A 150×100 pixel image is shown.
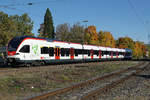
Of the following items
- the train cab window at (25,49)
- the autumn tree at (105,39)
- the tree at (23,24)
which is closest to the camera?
the train cab window at (25,49)

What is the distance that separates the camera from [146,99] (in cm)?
792

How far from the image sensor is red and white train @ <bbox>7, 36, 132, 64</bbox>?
19734 mm

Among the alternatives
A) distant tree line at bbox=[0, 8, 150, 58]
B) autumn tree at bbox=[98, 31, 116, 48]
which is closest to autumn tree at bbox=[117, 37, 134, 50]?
distant tree line at bbox=[0, 8, 150, 58]

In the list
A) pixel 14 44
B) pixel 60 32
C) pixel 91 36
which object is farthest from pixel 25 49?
pixel 60 32

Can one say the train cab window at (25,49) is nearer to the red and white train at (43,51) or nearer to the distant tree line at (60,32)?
the red and white train at (43,51)

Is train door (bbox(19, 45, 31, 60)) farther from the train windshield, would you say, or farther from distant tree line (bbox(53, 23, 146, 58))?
distant tree line (bbox(53, 23, 146, 58))

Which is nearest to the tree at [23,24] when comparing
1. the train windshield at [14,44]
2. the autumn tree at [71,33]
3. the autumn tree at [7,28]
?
the autumn tree at [7,28]

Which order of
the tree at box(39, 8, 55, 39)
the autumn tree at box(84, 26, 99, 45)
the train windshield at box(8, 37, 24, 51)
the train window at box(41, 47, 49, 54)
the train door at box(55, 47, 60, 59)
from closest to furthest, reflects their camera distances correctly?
the train windshield at box(8, 37, 24, 51) → the train window at box(41, 47, 49, 54) → the train door at box(55, 47, 60, 59) → the autumn tree at box(84, 26, 99, 45) → the tree at box(39, 8, 55, 39)

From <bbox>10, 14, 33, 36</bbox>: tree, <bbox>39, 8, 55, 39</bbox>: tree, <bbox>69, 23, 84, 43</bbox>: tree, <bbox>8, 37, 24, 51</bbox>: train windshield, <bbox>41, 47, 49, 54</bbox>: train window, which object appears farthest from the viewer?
<bbox>39, 8, 55, 39</bbox>: tree

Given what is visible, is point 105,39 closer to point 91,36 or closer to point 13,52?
point 91,36

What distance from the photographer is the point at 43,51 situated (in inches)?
893

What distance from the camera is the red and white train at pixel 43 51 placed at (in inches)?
777

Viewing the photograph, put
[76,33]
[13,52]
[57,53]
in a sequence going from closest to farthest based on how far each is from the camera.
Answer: [13,52]
[57,53]
[76,33]

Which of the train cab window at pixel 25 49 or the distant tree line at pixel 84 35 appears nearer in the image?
the train cab window at pixel 25 49
